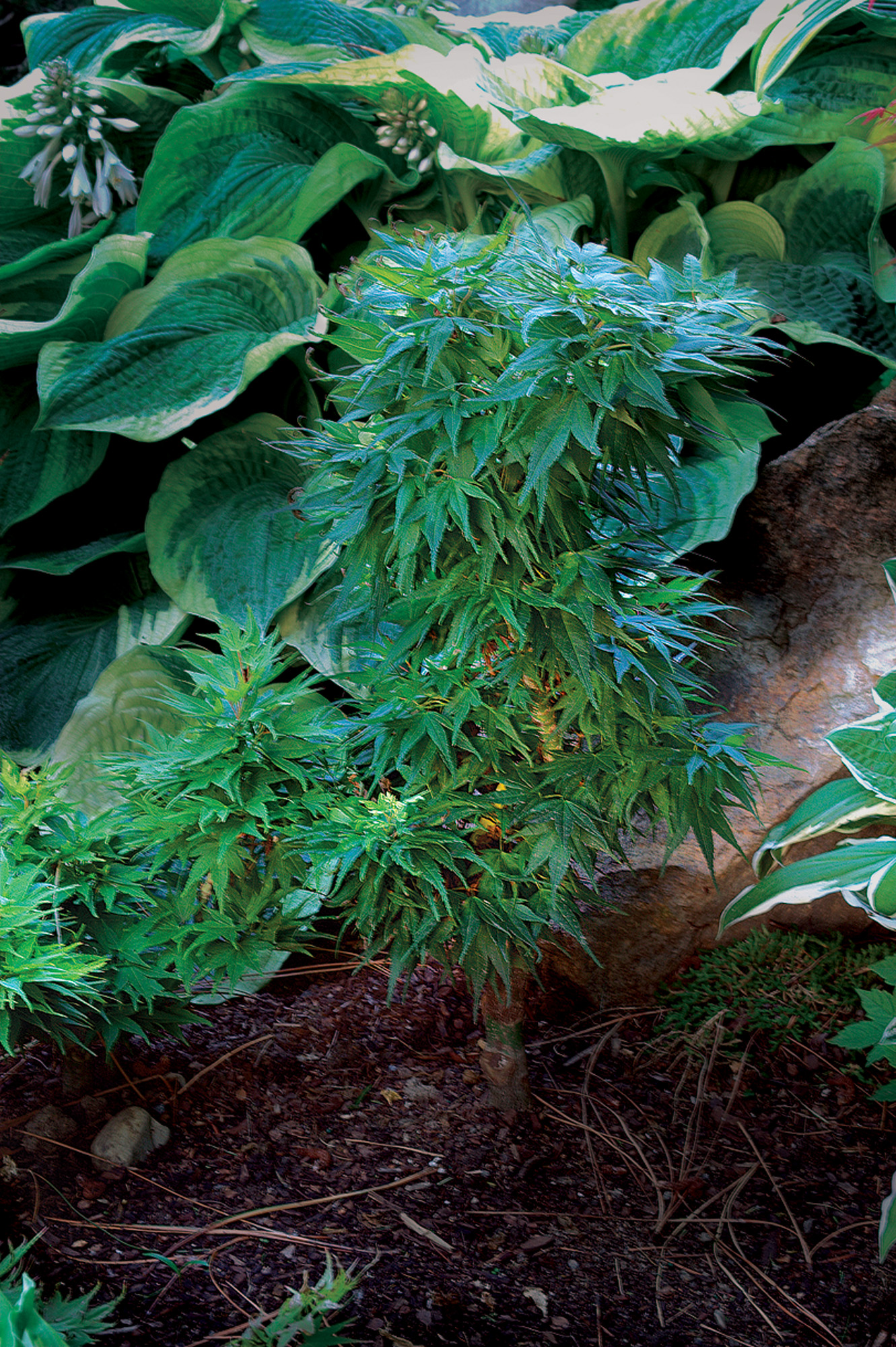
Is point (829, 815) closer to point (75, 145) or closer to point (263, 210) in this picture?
point (263, 210)

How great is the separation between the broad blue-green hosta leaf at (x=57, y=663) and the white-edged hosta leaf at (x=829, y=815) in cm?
107

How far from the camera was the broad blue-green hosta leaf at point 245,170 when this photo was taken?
181 cm

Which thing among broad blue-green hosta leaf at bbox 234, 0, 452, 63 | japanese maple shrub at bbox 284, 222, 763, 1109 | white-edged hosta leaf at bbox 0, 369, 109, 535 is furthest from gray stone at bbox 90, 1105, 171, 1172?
broad blue-green hosta leaf at bbox 234, 0, 452, 63

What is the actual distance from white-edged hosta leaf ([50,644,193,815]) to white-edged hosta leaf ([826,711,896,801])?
0.98m

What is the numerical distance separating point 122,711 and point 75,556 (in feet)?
1.40

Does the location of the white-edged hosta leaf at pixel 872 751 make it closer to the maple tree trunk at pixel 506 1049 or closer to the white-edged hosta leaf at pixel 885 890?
the white-edged hosta leaf at pixel 885 890

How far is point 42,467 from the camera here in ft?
6.00

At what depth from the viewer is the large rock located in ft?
4.24

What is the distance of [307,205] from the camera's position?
180 cm

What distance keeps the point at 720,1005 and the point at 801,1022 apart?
102mm

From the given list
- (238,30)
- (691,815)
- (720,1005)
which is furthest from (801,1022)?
(238,30)

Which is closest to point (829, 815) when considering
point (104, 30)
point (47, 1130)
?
point (47, 1130)

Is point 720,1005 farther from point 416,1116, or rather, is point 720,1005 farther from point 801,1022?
point 416,1116

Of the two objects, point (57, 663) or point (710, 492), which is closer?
point (710, 492)
